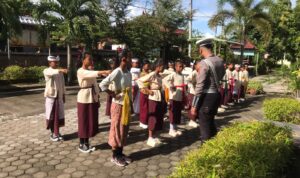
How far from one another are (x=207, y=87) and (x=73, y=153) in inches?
109

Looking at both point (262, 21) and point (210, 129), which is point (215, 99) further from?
point (262, 21)

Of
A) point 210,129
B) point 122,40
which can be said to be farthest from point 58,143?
point 122,40

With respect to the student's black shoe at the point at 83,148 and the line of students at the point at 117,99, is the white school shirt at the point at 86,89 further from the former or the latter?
the student's black shoe at the point at 83,148

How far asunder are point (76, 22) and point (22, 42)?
21.6 ft

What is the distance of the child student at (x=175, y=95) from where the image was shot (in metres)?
7.70

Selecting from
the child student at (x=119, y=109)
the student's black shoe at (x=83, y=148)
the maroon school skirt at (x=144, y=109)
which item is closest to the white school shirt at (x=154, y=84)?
the maroon school skirt at (x=144, y=109)

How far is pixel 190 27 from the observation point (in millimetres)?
22766

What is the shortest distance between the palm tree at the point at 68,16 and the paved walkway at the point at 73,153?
8627 mm

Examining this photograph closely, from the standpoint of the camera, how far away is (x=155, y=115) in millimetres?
6766

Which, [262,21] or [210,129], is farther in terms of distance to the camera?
[262,21]

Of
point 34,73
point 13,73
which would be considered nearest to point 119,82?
point 13,73

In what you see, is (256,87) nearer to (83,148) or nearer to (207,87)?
(83,148)

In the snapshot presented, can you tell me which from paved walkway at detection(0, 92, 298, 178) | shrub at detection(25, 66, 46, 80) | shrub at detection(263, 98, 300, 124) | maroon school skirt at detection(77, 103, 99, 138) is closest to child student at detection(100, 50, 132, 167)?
paved walkway at detection(0, 92, 298, 178)

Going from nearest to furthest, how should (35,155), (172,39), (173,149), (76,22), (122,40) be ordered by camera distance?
(35,155), (173,149), (76,22), (122,40), (172,39)
